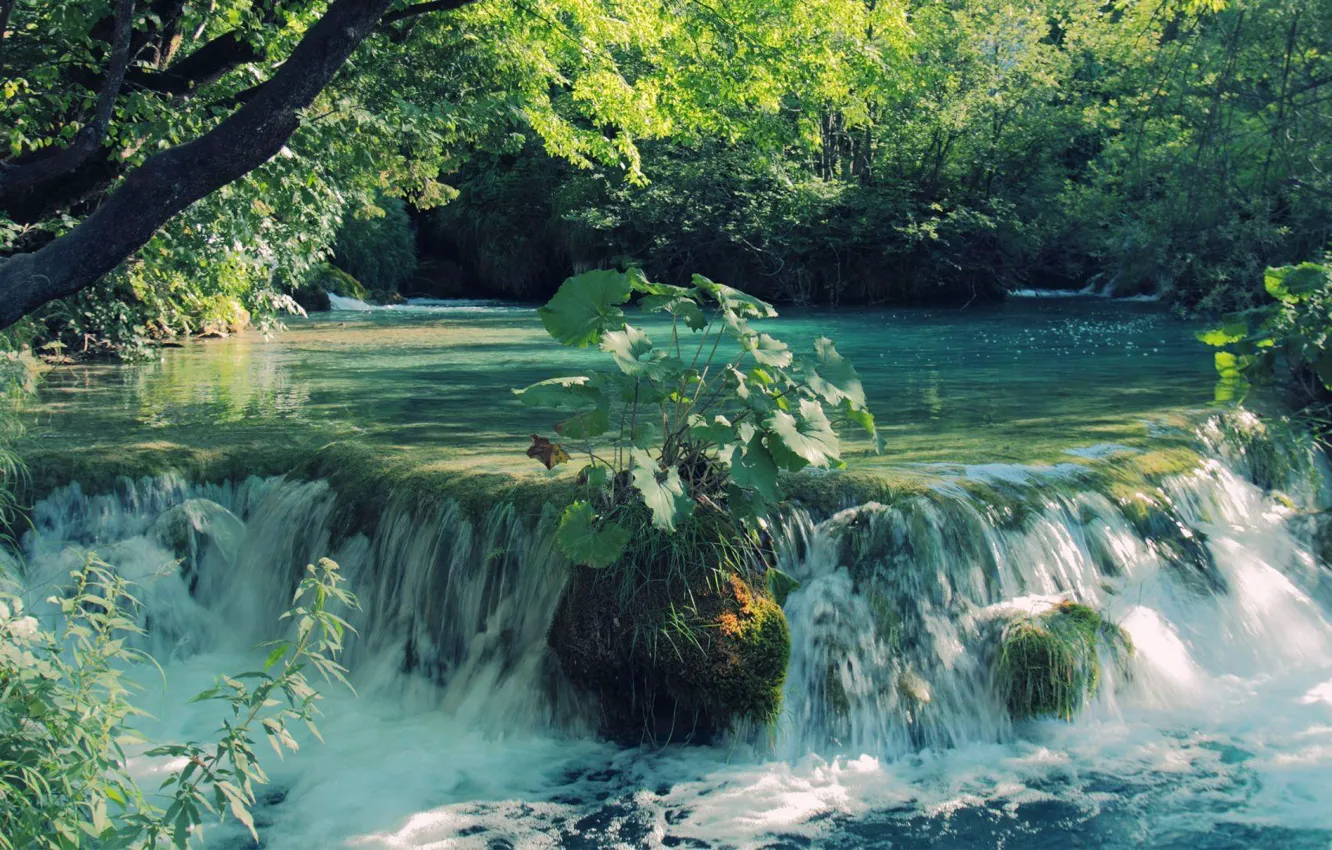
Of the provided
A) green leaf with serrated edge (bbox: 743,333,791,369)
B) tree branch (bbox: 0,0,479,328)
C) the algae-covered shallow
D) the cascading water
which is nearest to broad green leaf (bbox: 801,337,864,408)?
green leaf with serrated edge (bbox: 743,333,791,369)

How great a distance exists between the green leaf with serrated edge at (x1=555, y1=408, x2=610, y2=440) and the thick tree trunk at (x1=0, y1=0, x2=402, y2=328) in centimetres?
193

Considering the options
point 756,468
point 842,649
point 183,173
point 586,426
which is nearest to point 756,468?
point 756,468

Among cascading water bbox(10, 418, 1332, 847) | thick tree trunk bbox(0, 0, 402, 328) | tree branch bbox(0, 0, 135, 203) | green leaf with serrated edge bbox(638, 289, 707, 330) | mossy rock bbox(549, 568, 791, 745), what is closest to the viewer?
thick tree trunk bbox(0, 0, 402, 328)

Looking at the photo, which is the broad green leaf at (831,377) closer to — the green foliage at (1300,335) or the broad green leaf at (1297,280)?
the green foliage at (1300,335)

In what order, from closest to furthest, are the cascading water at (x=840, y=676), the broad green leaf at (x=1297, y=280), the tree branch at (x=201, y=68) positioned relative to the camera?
the cascading water at (x=840, y=676)
the tree branch at (x=201, y=68)
the broad green leaf at (x=1297, y=280)

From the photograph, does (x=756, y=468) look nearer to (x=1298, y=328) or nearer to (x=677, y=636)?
(x=677, y=636)

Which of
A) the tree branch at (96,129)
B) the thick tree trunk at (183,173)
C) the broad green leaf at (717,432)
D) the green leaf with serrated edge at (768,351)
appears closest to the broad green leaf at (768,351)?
the green leaf with serrated edge at (768,351)

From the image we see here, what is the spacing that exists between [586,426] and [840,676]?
180 cm

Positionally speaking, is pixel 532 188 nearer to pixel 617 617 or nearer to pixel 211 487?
pixel 211 487

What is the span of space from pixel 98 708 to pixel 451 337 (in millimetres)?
16520

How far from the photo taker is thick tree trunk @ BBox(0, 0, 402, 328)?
4.70 m

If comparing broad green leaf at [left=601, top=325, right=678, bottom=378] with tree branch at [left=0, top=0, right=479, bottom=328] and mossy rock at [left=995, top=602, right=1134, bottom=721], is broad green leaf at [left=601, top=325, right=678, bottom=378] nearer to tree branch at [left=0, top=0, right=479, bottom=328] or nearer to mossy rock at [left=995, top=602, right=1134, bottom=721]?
tree branch at [left=0, top=0, right=479, bottom=328]

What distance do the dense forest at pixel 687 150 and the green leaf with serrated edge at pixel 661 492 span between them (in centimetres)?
210

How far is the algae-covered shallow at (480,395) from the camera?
27.3 ft
